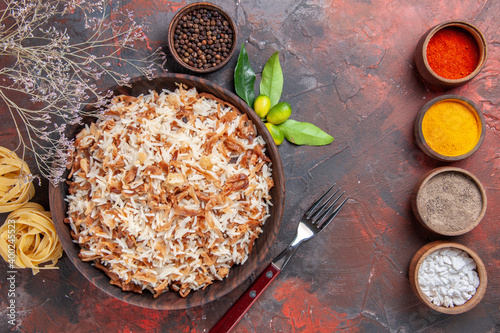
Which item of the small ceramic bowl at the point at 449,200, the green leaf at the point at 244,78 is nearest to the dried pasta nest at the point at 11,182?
the green leaf at the point at 244,78

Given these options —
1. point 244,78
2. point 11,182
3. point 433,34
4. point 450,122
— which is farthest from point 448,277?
point 11,182

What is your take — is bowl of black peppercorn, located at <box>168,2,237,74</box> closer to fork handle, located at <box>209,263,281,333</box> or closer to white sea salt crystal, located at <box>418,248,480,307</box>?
fork handle, located at <box>209,263,281,333</box>

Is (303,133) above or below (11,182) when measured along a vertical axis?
above

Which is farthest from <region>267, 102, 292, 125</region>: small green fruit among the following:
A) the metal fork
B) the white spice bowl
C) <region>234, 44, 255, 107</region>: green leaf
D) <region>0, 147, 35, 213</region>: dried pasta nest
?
<region>0, 147, 35, 213</region>: dried pasta nest

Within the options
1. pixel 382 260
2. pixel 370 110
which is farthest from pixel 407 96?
pixel 382 260

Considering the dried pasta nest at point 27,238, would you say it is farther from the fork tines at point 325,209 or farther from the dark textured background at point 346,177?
the fork tines at point 325,209

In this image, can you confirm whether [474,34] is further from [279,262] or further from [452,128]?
[279,262]

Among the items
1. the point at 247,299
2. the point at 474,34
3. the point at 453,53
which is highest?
the point at 474,34
